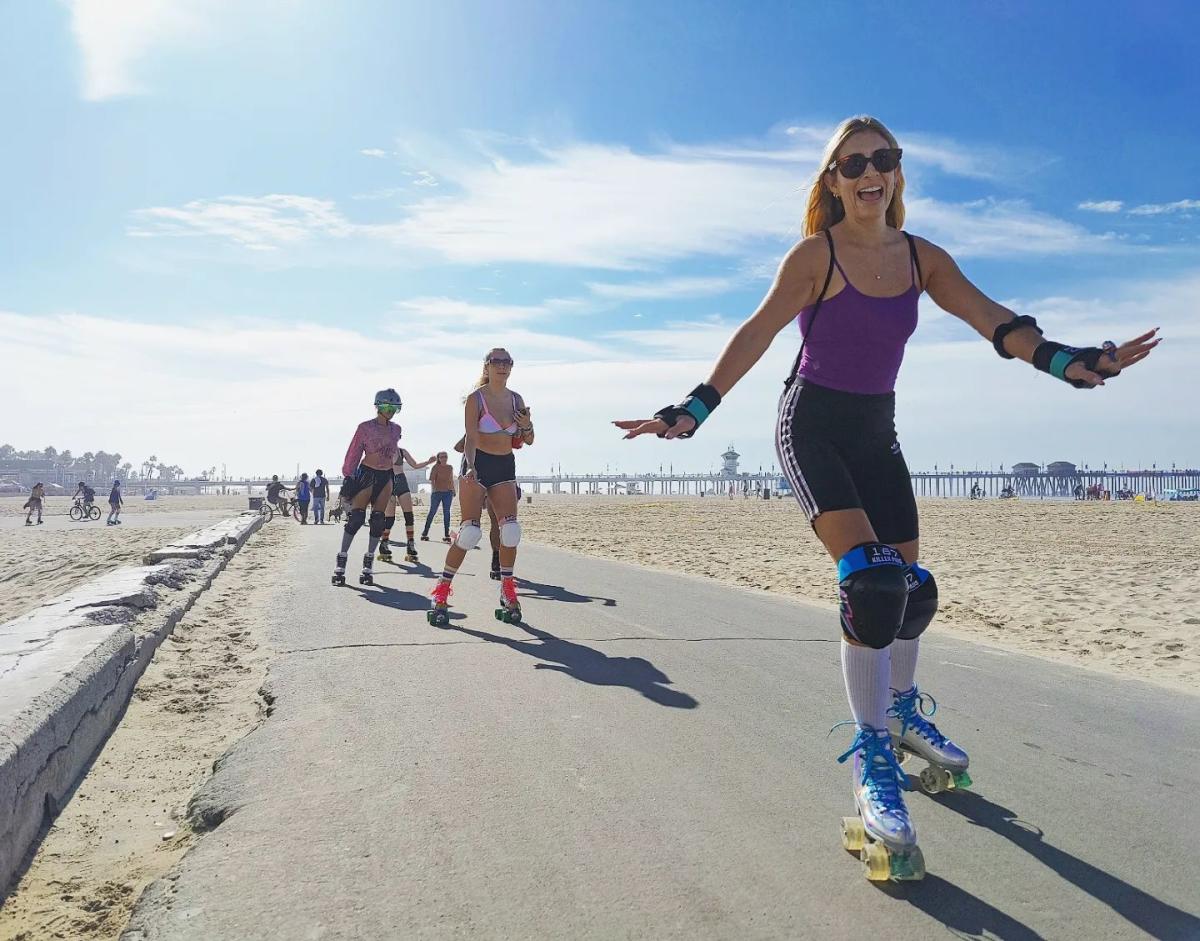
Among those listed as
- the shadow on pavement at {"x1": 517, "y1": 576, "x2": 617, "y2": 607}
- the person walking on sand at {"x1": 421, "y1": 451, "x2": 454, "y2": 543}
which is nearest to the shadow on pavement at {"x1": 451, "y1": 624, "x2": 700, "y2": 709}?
the shadow on pavement at {"x1": 517, "y1": 576, "x2": 617, "y2": 607}

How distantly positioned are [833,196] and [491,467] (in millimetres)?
4409

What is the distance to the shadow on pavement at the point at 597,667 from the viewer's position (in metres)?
4.41

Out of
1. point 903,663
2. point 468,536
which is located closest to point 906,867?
point 903,663

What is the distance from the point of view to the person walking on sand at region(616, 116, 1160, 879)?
2.72 meters

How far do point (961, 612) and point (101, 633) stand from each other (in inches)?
285

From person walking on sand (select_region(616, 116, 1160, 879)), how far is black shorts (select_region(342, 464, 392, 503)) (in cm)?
755

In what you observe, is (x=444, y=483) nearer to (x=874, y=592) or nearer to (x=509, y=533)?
(x=509, y=533)

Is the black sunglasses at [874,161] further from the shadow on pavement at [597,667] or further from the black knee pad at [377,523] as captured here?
the black knee pad at [377,523]

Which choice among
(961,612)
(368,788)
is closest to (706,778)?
(368,788)

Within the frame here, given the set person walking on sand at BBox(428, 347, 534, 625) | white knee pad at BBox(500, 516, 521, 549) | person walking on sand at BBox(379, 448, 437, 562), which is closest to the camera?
person walking on sand at BBox(428, 347, 534, 625)

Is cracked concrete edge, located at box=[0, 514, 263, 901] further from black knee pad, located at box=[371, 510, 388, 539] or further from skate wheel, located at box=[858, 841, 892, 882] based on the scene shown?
black knee pad, located at box=[371, 510, 388, 539]

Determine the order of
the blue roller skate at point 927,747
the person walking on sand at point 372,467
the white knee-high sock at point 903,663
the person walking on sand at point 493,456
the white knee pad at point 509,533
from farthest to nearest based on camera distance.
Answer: the person walking on sand at point 372,467 → the white knee pad at point 509,533 → the person walking on sand at point 493,456 → the white knee-high sock at point 903,663 → the blue roller skate at point 927,747

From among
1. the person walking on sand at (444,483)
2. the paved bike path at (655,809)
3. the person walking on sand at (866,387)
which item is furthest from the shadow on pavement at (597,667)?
the person walking on sand at (444,483)

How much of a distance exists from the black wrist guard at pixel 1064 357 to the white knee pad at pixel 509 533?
480 centimetres
